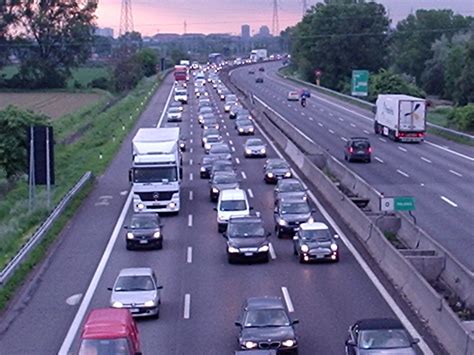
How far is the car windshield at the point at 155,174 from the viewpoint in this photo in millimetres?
42938

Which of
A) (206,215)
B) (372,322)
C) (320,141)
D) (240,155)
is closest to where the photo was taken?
(372,322)

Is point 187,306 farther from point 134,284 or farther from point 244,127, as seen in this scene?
point 244,127

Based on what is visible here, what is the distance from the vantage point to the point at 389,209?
114ft

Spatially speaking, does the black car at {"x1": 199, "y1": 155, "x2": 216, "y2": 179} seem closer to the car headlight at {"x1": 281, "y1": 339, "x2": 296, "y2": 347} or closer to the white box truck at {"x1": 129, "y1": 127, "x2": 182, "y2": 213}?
the white box truck at {"x1": 129, "y1": 127, "x2": 182, "y2": 213}

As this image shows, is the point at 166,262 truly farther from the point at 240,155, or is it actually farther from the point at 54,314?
the point at 240,155

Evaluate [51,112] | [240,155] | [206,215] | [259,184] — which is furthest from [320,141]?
[51,112]

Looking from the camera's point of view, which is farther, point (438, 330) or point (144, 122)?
point (144, 122)

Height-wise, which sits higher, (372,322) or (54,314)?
(372,322)

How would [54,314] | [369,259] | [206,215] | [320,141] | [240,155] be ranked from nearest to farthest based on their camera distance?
[54,314], [369,259], [206,215], [240,155], [320,141]

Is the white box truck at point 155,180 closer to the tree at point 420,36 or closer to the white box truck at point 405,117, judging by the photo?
the white box truck at point 405,117

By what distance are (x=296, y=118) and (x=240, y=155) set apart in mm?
28128

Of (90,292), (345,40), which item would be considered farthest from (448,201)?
(345,40)

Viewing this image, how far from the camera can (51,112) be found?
110250 millimetres

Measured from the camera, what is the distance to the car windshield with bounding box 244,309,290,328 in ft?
73.8
